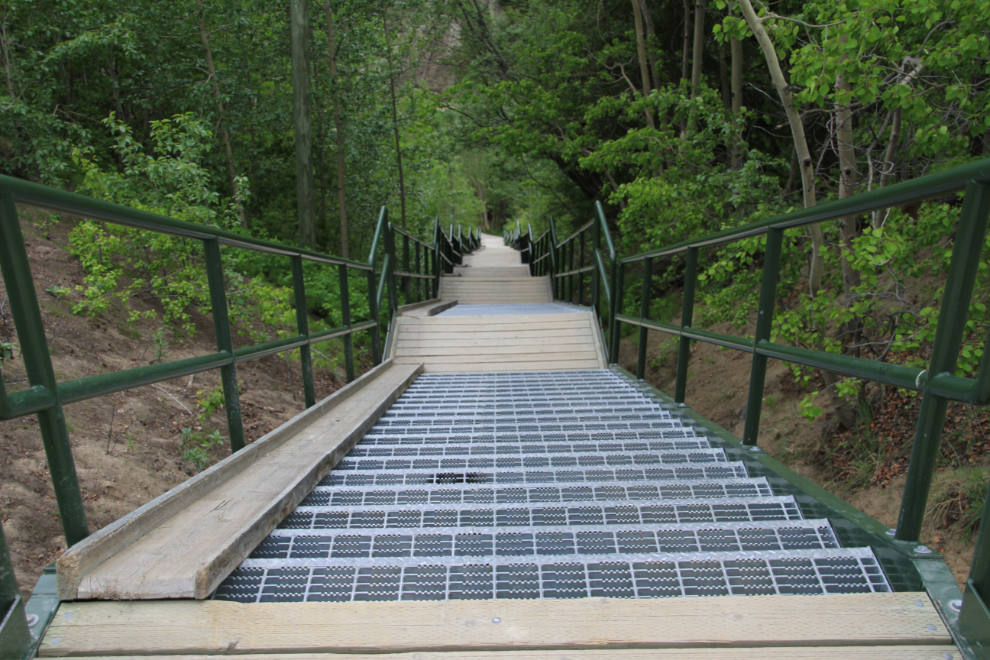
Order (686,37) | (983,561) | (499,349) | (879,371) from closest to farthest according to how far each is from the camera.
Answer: (983,561)
(879,371)
(499,349)
(686,37)

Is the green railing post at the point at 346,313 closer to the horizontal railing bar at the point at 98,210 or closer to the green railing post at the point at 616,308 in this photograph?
the horizontal railing bar at the point at 98,210

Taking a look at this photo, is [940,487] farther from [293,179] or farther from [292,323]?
[293,179]

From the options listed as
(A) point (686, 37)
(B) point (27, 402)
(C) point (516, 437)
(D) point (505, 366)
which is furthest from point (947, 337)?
(A) point (686, 37)

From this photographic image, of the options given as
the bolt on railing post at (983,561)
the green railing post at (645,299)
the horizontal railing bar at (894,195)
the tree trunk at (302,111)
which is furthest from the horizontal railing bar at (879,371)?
the tree trunk at (302,111)

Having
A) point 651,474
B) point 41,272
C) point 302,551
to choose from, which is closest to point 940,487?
point 651,474

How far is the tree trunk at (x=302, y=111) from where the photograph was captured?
975cm

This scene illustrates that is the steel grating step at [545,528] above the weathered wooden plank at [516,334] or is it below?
above

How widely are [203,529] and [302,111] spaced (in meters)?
9.68

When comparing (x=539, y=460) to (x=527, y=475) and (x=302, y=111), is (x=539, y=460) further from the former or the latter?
(x=302, y=111)

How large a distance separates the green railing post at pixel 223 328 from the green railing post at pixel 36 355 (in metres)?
0.76

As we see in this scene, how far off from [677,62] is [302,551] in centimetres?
1154

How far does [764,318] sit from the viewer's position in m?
2.42

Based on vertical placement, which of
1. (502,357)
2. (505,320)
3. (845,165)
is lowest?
(502,357)

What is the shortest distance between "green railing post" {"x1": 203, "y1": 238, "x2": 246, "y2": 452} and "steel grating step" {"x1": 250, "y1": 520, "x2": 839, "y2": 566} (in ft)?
2.51
